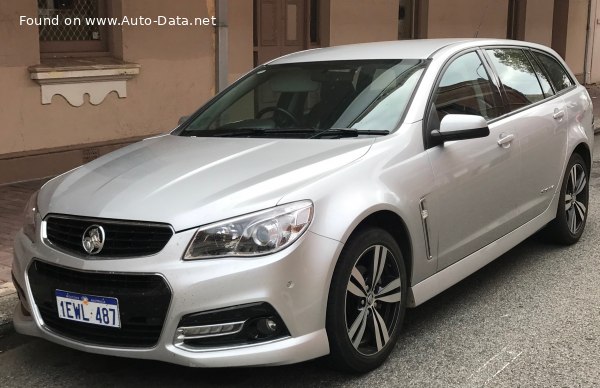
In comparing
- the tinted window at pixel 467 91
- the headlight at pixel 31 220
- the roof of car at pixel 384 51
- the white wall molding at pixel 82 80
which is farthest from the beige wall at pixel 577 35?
the headlight at pixel 31 220

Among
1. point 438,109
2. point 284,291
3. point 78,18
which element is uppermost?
point 78,18

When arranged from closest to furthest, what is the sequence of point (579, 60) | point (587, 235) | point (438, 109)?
point (438, 109) < point (587, 235) < point (579, 60)

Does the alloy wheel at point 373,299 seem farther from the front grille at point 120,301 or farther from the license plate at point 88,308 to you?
the license plate at point 88,308

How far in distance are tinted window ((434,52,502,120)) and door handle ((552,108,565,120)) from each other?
2.52ft

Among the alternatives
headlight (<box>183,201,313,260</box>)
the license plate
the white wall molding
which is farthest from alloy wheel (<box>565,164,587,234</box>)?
the white wall molding

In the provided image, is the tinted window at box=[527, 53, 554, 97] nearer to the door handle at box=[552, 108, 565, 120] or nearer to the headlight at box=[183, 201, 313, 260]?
the door handle at box=[552, 108, 565, 120]

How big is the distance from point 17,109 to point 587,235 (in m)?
5.63

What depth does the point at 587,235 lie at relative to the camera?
20.6 feet

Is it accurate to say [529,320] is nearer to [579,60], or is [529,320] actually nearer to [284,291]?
[284,291]

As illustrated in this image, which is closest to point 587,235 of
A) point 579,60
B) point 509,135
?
point 509,135

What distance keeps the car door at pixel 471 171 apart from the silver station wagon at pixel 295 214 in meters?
0.01

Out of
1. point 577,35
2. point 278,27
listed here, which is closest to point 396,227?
point 278,27

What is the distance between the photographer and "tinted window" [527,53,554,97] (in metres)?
5.64

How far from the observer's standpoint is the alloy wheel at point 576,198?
19.0 ft
